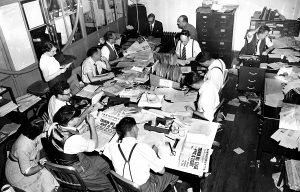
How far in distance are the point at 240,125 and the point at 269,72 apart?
1.18m

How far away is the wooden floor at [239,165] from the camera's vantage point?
12.1 feet

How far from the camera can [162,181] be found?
3.00 metres

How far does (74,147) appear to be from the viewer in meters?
2.91

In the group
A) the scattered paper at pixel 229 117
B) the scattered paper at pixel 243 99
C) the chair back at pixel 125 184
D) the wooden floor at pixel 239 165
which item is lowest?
the wooden floor at pixel 239 165

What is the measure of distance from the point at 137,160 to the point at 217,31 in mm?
Result: 5707

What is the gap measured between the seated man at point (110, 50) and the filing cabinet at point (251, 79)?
2444 millimetres

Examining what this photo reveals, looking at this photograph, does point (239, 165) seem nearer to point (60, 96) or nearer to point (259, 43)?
point (60, 96)

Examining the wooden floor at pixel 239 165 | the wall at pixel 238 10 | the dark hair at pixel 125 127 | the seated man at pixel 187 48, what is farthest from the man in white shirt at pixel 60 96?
the wall at pixel 238 10

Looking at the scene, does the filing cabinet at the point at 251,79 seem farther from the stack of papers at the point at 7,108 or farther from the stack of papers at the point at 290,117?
the stack of papers at the point at 7,108

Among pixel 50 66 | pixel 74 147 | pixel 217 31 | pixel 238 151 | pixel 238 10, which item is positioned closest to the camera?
pixel 74 147

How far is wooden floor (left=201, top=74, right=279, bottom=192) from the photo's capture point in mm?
3688

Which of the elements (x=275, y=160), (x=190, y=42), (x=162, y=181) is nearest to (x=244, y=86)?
(x=190, y=42)

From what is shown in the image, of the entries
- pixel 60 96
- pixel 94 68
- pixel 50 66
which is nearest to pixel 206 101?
pixel 60 96

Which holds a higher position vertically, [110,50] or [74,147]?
[110,50]
